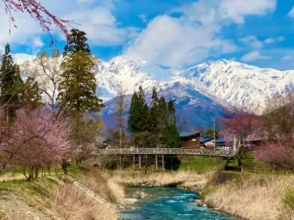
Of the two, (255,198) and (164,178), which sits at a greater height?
(255,198)

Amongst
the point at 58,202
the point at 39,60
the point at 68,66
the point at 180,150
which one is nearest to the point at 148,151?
the point at 180,150

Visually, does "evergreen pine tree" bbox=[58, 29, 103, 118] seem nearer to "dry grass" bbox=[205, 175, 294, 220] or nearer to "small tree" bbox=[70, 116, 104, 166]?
"small tree" bbox=[70, 116, 104, 166]

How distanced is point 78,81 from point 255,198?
28454 millimetres

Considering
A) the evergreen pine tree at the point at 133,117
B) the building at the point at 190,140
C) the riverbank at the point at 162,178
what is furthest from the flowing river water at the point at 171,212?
the building at the point at 190,140

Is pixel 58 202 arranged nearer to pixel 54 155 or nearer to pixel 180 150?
pixel 54 155

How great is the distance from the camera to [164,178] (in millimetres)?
71938

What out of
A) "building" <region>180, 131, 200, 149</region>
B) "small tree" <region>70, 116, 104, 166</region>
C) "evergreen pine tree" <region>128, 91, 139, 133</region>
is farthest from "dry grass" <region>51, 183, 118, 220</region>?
"building" <region>180, 131, 200, 149</region>

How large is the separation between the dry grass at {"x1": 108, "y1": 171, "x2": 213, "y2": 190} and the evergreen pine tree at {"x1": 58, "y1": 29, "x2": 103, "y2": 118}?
566 inches

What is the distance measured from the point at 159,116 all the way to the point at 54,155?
236 feet

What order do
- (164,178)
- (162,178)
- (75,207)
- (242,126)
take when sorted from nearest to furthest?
(75,207), (164,178), (162,178), (242,126)

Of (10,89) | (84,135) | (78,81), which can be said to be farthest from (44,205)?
(78,81)

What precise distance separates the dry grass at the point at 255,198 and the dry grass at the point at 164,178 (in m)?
26.0

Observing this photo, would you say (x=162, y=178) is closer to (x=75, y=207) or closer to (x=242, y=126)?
(x=242, y=126)

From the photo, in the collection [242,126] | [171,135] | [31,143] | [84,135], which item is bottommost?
[31,143]
